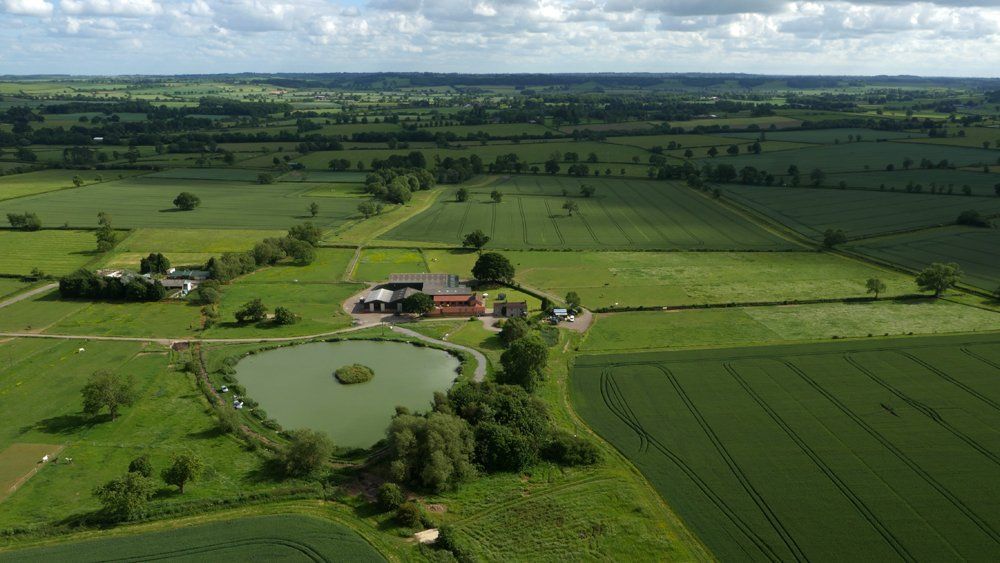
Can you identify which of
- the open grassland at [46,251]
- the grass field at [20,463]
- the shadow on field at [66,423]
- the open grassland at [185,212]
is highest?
the open grassland at [185,212]

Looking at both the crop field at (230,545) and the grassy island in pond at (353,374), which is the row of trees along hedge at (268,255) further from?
the crop field at (230,545)

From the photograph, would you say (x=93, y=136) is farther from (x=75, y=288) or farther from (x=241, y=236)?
(x=75, y=288)

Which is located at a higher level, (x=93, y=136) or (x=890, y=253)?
(x=93, y=136)

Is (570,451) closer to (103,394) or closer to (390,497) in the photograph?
(390,497)

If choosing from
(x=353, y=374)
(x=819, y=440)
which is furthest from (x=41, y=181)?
(x=819, y=440)

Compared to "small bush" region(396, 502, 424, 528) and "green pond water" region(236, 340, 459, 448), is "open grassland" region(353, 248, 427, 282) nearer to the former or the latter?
"green pond water" region(236, 340, 459, 448)

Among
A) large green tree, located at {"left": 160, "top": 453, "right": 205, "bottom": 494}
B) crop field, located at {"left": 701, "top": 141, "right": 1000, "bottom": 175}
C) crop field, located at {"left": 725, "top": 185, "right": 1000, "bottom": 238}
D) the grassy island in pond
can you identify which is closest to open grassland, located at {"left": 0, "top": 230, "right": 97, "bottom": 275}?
the grassy island in pond

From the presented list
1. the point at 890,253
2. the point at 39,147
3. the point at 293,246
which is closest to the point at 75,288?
the point at 293,246

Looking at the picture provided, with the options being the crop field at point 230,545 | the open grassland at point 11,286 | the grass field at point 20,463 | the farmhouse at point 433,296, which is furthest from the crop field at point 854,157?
the grass field at point 20,463
